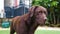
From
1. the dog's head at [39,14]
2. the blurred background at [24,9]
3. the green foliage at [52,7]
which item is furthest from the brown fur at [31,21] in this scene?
the green foliage at [52,7]

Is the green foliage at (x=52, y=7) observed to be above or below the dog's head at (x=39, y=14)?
below

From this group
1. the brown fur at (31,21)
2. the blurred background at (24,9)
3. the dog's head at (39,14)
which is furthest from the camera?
the blurred background at (24,9)

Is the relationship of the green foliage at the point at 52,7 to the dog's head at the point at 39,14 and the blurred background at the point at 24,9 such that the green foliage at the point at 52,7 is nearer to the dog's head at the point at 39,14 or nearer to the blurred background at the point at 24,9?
the blurred background at the point at 24,9

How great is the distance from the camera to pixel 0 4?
1902cm

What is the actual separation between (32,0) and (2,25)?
324 cm

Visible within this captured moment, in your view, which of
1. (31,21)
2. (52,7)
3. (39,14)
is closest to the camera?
(39,14)

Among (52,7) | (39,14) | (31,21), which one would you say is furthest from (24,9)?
(39,14)

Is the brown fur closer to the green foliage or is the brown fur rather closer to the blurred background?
the blurred background

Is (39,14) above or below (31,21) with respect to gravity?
above

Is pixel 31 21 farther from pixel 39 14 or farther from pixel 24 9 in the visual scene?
pixel 24 9

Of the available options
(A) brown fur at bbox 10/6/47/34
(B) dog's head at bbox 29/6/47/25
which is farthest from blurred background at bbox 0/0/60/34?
(B) dog's head at bbox 29/6/47/25

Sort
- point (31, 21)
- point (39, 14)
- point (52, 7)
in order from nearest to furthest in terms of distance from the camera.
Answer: point (39, 14), point (31, 21), point (52, 7)

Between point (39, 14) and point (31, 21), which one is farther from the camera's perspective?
point (31, 21)

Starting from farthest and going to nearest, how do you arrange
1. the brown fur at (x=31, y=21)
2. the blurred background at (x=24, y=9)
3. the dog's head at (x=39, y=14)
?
the blurred background at (x=24, y=9) → the brown fur at (x=31, y=21) → the dog's head at (x=39, y=14)
